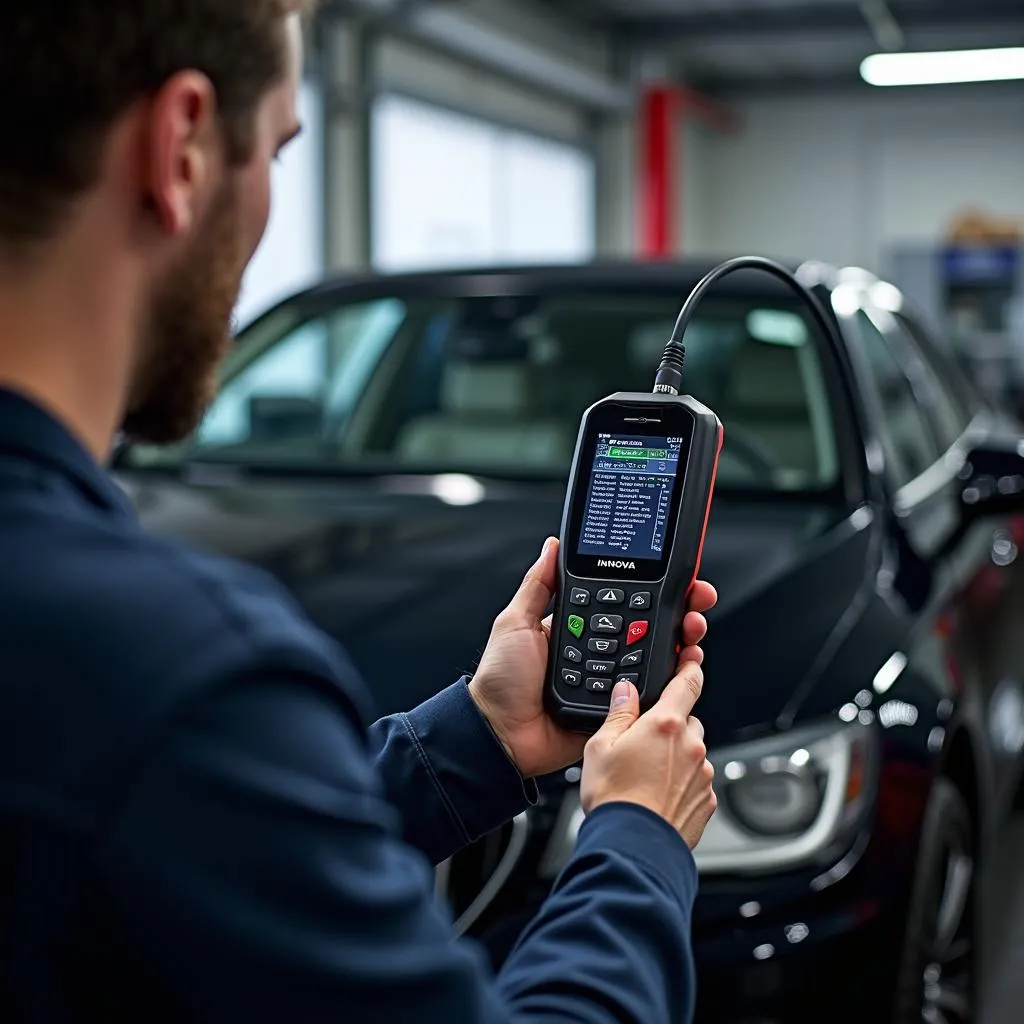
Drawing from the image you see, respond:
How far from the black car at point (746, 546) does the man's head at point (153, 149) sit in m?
0.47

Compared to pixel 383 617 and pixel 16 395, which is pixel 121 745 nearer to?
pixel 16 395

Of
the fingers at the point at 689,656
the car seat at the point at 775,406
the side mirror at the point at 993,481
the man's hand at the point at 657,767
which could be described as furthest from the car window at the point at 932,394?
the man's hand at the point at 657,767

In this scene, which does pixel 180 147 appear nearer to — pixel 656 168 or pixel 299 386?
pixel 299 386

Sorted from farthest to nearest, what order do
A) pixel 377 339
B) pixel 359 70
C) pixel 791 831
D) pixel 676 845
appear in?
pixel 359 70
pixel 377 339
pixel 791 831
pixel 676 845

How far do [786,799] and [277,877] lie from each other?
114cm

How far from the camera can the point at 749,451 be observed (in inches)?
86.0

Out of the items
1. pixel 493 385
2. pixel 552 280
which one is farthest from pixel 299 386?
pixel 552 280

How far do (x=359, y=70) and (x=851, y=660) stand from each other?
7137 millimetres

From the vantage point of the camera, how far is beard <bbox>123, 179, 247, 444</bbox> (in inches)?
24.4

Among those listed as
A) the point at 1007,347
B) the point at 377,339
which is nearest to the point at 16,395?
the point at 377,339

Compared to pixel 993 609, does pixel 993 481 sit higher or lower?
higher

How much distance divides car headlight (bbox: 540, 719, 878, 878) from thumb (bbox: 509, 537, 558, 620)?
24.9 inches

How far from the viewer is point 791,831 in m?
1.58

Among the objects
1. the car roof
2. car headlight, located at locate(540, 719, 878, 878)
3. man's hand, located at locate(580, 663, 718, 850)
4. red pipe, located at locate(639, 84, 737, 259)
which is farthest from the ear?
red pipe, located at locate(639, 84, 737, 259)
